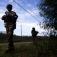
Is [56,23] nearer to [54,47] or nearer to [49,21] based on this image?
[49,21]

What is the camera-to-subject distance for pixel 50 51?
1297cm

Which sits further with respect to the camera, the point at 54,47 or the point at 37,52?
the point at 54,47

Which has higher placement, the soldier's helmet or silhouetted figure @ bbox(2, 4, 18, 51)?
the soldier's helmet

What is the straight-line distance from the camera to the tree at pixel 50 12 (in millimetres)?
15273

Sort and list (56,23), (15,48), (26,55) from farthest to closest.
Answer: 1. (56,23)
2. (15,48)
3. (26,55)

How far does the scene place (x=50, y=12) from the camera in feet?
52.9

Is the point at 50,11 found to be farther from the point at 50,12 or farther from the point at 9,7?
the point at 9,7

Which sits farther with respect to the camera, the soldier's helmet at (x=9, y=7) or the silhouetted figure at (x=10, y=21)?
the silhouetted figure at (x=10, y=21)

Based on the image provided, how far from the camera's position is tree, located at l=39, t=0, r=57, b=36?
1527 cm

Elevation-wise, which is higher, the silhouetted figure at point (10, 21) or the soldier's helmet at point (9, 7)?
the soldier's helmet at point (9, 7)

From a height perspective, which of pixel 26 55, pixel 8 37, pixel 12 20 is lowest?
pixel 26 55

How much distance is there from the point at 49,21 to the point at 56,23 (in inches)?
37.6

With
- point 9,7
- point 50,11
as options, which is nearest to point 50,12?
point 50,11

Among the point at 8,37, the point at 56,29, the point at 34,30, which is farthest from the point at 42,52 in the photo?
the point at 34,30
